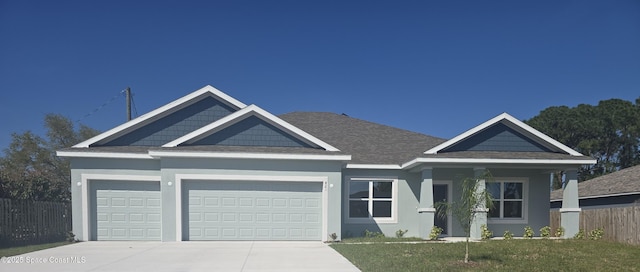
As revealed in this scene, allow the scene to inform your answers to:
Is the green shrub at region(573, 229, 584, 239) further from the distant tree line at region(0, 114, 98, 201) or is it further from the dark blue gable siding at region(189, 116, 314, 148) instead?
the distant tree line at region(0, 114, 98, 201)

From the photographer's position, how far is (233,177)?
12.3m

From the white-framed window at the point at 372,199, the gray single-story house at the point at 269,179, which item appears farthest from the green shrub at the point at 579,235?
the white-framed window at the point at 372,199

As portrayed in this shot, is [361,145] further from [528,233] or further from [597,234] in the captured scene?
[597,234]

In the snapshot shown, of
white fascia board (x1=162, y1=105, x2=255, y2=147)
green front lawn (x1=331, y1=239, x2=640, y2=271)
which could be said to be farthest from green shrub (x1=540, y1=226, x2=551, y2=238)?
white fascia board (x1=162, y1=105, x2=255, y2=147)

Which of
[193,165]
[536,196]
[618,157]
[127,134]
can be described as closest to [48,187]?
[127,134]

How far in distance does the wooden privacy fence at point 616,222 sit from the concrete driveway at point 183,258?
940 cm

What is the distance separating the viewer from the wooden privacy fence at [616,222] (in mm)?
11667

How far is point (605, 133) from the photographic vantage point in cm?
3356

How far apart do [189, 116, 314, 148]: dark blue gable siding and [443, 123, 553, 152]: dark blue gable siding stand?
20.1 feet

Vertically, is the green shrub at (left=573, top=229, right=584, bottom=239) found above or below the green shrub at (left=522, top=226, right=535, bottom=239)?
below

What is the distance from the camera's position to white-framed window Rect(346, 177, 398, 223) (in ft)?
47.5

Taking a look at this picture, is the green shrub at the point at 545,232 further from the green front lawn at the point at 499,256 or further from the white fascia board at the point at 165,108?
the white fascia board at the point at 165,108

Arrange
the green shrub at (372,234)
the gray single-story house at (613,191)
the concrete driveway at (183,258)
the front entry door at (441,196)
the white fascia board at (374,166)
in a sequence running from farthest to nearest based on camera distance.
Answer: the gray single-story house at (613,191)
the front entry door at (441,196)
the white fascia board at (374,166)
the green shrub at (372,234)
the concrete driveway at (183,258)

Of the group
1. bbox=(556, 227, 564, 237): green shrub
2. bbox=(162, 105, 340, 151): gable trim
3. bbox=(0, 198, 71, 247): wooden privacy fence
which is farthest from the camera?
bbox=(556, 227, 564, 237): green shrub
